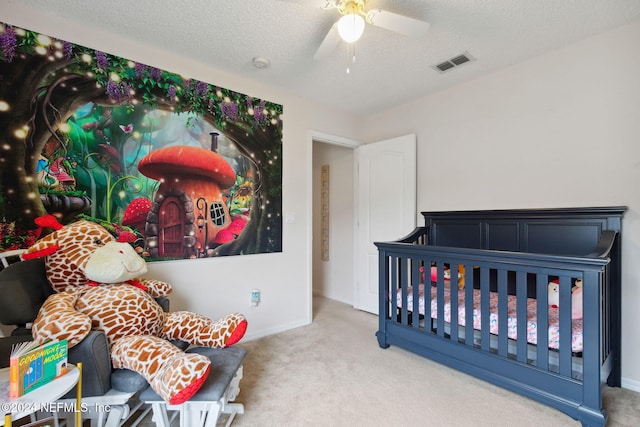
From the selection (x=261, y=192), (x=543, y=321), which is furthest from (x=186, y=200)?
(x=543, y=321)

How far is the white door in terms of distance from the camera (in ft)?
10.3

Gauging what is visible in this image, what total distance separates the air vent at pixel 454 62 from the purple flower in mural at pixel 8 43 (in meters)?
2.90

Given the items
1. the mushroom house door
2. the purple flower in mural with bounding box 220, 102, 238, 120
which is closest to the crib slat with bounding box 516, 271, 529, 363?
the mushroom house door

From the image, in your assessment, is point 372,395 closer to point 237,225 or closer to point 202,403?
point 202,403

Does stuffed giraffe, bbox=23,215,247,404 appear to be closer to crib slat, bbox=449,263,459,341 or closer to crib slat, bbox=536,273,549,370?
crib slat, bbox=449,263,459,341

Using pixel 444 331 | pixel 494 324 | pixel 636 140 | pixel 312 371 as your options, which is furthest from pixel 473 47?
pixel 312 371

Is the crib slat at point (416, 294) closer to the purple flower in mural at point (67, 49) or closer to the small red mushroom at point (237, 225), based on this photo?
the small red mushroom at point (237, 225)

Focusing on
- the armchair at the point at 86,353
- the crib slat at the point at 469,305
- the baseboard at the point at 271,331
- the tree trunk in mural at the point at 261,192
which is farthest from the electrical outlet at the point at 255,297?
the crib slat at the point at 469,305

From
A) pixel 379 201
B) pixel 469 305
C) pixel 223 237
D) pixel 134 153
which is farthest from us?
pixel 379 201

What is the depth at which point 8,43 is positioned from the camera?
1731mm

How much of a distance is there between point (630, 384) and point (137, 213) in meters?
3.57

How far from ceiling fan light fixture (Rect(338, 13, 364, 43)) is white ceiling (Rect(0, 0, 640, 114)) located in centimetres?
16

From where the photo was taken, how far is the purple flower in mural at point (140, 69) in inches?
85.0

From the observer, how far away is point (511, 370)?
5.90ft
